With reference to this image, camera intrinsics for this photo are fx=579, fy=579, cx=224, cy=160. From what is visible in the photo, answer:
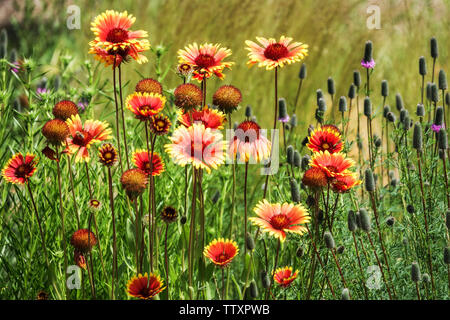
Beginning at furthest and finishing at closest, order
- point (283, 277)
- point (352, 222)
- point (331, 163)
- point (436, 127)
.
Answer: point (436, 127)
point (283, 277)
point (352, 222)
point (331, 163)

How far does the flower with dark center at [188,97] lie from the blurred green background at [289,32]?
1.58 meters

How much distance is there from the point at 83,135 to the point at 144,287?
1.09 feet

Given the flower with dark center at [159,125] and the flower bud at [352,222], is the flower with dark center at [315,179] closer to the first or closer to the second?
the flower bud at [352,222]

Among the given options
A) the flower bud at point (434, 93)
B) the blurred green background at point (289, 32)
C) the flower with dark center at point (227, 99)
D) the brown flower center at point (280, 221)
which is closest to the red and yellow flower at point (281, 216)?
the brown flower center at point (280, 221)

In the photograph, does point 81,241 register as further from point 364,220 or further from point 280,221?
point 364,220

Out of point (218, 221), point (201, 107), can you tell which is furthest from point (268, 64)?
point (218, 221)

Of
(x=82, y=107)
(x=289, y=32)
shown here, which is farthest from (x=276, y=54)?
(x=289, y=32)

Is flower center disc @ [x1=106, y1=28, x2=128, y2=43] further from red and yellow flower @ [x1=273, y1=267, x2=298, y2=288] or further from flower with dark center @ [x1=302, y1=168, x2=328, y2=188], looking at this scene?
red and yellow flower @ [x1=273, y1=267, x2=298, y2=288]

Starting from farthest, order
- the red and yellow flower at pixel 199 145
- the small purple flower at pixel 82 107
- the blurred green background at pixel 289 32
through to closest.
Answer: the blurred green background at pixel 289 32 < the small purple flower at pixel 82 107 < the red and yellow flower at pixel 199 145

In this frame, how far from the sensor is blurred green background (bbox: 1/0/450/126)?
275 centimetres

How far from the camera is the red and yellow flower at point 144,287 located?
112 centimetres

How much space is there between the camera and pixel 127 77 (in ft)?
8.98

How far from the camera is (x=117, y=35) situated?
1.15 meters
